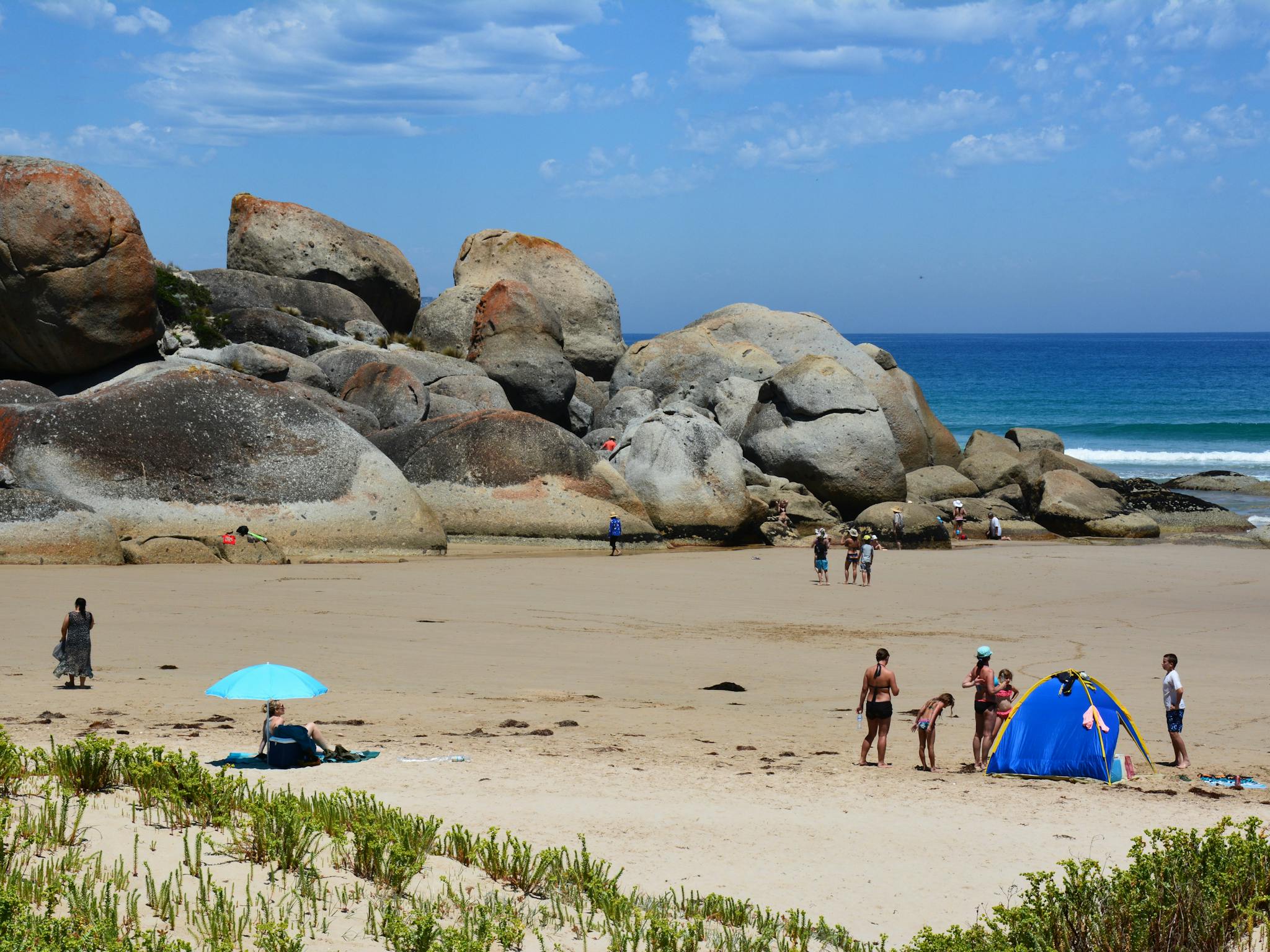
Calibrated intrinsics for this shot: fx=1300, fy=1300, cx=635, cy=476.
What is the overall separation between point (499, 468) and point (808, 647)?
414 inches

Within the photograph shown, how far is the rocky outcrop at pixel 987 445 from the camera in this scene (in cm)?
4150

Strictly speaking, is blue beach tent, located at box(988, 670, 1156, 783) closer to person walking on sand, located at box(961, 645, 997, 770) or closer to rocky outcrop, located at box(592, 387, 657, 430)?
person walking on sand, located at box(961, 645, 997, 770)

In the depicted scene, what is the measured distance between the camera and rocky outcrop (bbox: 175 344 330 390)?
28277 millimetres

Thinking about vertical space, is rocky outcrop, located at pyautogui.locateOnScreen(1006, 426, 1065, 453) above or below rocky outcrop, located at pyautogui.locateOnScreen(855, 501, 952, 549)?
above

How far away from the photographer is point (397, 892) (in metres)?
6.70

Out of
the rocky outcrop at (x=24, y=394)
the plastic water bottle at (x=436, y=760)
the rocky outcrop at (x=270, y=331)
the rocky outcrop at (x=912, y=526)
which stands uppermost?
the rocky outcrop at (x=270, y=331)

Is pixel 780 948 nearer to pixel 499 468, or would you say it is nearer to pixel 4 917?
pixel 4 917

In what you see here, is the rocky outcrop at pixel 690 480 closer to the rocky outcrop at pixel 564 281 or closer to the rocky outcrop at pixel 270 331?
the rocky outcrop at pixel 270 331

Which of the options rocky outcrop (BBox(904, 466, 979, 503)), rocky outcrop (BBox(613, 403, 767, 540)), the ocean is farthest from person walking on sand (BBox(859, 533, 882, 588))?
the ocean

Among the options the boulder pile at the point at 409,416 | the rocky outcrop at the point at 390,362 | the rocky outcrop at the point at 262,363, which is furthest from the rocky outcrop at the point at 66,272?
the rocky outcrop at the point at 390,362

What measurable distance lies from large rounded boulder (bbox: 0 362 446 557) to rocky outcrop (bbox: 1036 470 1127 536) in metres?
17.7

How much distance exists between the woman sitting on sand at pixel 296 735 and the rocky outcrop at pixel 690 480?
59.6ft

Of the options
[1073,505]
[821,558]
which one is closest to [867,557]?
[821,558]

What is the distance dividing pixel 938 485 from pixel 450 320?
15356 mm
